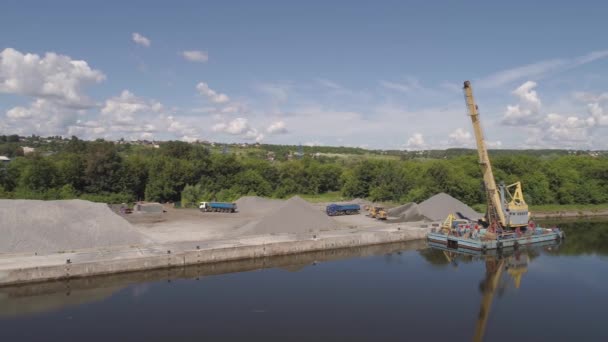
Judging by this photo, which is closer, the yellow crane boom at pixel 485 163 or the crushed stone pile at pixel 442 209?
the yellow crane boom at pixel 485 163

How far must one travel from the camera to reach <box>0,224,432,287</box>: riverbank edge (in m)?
24.2

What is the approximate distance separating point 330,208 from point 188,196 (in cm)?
2024

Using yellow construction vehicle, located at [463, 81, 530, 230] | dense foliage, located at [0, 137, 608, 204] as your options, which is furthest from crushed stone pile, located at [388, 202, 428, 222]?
dense foliage, located at [0, 137, 608, 204]

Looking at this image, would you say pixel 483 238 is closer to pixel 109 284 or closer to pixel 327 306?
pixel 327 306

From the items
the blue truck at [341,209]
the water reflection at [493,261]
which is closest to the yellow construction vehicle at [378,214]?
the blue truck at [341,209]

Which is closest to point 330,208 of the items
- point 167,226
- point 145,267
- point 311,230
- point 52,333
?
point 311,230

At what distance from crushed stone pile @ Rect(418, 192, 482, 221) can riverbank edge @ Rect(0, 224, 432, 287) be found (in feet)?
30.3

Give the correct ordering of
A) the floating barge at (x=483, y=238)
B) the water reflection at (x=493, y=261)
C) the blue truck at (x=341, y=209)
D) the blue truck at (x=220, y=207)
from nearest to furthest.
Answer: the water reflection at (x=493, y=261), the floating barge at (x=483, y=238), the blue truck at (x=341, y=209), the blue truck at (x=220, y=207)

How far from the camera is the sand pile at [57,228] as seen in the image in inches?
1093

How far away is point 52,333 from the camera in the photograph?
1772 centimetres

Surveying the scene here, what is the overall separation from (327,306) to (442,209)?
27810 mm

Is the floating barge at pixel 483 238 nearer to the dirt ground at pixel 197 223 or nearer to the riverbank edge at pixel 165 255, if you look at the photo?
the riverbank edge at pixel 165 255

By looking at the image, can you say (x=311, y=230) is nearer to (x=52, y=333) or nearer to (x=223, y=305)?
(x=223, y=305)

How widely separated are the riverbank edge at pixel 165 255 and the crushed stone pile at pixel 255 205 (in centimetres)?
1499
